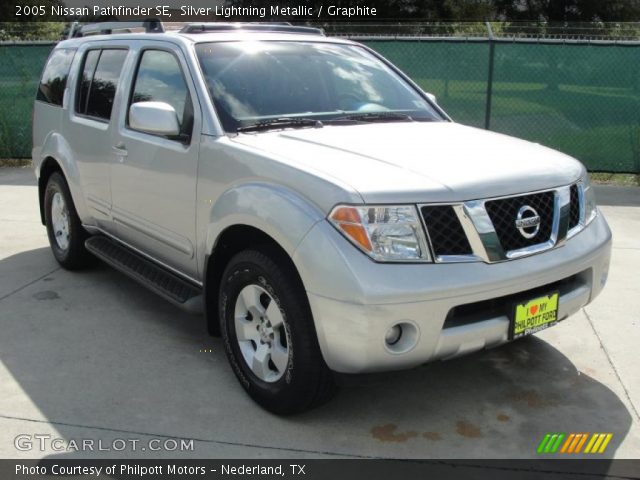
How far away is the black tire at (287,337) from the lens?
3285 millimetres

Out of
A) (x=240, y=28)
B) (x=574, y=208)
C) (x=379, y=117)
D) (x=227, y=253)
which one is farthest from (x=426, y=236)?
(x=240, y=28)

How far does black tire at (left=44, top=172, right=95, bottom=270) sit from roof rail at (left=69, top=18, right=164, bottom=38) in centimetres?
125

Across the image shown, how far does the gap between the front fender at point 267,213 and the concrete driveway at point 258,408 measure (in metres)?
0.72

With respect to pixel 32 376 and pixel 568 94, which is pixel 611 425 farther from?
pixel 568 94

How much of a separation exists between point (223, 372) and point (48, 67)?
3.54 metres

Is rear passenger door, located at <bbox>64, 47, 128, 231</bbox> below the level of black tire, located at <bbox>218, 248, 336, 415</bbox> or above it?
above

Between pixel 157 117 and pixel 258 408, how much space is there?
168cm

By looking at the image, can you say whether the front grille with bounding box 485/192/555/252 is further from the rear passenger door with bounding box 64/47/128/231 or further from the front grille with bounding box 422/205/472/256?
the rear passenger door with bounding box 64/47/128/231

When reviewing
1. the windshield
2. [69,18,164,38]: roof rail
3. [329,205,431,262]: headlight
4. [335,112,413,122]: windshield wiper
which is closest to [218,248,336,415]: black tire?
[329,205,431,262]: headlight

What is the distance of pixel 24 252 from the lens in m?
6.59

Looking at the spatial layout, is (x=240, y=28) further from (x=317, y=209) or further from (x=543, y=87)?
(x=543, y=87)

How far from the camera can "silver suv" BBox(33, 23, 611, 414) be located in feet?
10.2

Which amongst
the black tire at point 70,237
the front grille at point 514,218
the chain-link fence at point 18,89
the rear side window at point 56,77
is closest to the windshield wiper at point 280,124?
the front grille at point 514,218

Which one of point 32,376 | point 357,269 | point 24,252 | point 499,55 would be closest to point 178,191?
point 32,376
